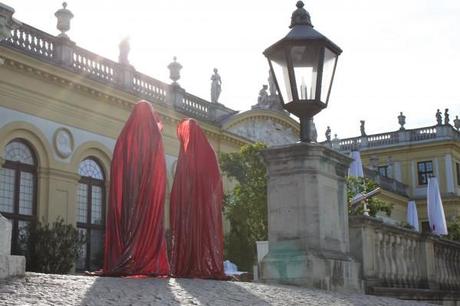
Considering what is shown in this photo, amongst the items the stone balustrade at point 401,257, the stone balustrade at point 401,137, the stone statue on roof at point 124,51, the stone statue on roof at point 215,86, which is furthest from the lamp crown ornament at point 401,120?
the stone balustrade at point 401,257

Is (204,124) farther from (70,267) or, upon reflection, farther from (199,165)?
(199,165)

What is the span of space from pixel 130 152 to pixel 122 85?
15.9 m

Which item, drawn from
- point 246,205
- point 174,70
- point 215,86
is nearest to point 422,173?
point 215,86

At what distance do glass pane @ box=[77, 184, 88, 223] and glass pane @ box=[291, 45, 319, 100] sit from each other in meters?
15.3

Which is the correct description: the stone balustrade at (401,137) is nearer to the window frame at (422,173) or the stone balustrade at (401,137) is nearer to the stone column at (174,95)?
the window frame at (422,173)

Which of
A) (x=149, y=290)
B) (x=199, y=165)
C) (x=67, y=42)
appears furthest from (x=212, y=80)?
(x=149, y=290)

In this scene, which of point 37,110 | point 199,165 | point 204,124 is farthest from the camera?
point 204,124

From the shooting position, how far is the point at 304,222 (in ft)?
25.7

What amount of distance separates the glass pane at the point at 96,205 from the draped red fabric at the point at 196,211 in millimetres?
14134

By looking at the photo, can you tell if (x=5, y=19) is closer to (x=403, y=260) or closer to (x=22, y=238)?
(x=403, y=260)

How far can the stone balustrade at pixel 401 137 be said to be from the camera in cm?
4866

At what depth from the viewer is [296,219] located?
25.8ft

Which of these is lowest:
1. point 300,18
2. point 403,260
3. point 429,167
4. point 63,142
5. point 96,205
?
point 403,260

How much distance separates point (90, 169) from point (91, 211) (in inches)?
53.6
